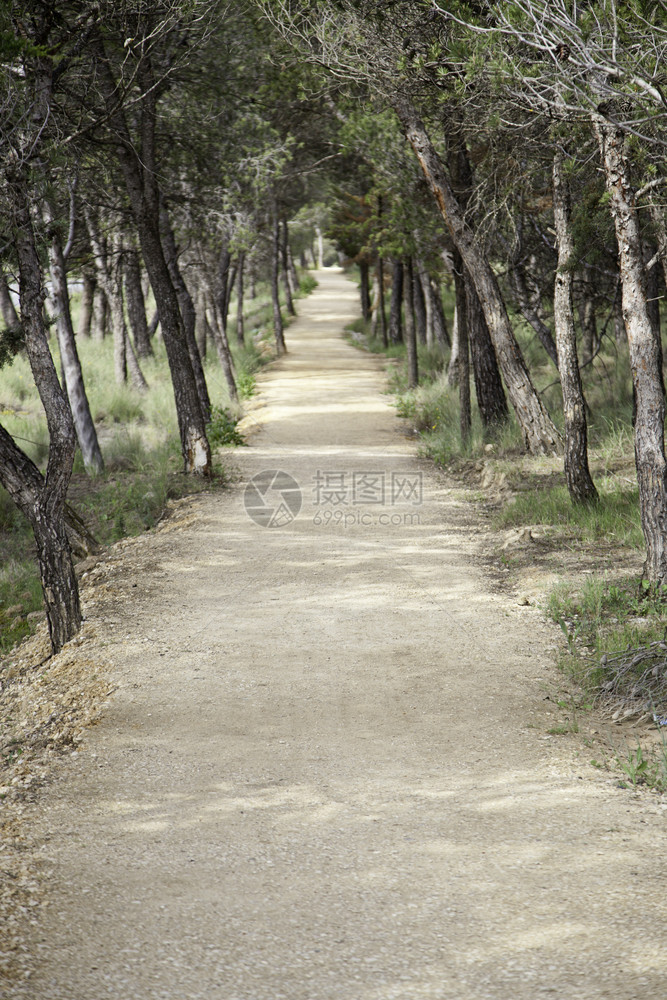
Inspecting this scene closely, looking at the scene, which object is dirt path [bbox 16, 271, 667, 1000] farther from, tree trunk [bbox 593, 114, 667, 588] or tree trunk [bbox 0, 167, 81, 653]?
tree trunk [bbox 593, 114, 667, 588]

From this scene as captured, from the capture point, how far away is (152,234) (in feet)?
35.0

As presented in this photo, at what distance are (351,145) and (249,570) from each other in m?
10.4

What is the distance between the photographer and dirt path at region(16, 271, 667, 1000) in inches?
120

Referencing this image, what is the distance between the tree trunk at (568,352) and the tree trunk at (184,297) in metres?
5.42

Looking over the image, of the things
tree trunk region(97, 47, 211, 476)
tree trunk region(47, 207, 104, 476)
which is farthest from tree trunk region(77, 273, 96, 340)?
tree trunk region(97, 47, 211, 476)

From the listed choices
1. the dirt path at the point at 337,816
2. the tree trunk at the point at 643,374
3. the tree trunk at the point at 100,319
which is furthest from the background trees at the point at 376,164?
the tree trunk at the point at 100,319

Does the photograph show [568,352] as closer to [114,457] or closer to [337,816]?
[337,816]

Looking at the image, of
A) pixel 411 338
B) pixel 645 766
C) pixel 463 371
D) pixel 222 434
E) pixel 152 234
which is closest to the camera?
pixel 645 766

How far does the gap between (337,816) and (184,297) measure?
1225 cm

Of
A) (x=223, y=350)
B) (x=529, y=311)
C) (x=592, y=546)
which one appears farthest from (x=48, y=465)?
(x=223, y=350)

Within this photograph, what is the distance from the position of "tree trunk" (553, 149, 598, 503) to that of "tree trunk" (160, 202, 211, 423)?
542cm

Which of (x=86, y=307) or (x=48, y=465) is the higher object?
(x=86, y=307)

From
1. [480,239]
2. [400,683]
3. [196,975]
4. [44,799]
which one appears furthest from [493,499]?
[196,975]

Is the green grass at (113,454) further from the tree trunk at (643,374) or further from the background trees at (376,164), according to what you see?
the tree trunk at (643,374)
